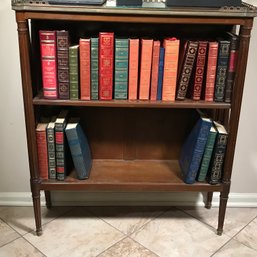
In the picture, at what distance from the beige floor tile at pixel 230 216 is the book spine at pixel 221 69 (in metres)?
0.64

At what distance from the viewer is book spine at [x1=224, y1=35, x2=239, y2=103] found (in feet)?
4.42

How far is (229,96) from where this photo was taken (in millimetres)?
1413

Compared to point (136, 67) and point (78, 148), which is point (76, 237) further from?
point (136, 67)

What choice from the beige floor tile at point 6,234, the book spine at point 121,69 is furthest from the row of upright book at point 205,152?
the beige floor tile at point 6,234

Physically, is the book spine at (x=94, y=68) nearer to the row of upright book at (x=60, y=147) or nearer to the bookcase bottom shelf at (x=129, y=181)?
the row of upright book at (x=60, y=147)

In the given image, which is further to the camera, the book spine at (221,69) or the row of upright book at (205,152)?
the row of upright book at (205,152)

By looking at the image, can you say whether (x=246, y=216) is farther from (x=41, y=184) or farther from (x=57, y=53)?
(x=57, y=53)

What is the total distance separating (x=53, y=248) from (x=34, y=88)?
665mm

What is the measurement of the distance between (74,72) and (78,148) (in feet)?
1.02

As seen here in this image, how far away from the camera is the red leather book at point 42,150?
1474 millimetres

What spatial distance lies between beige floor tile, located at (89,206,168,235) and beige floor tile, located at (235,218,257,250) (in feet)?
1.22

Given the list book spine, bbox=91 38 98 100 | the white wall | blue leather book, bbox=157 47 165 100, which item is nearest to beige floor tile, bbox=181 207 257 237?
the white wall

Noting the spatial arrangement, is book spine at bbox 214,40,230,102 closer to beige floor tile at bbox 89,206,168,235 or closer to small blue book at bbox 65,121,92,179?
small blue book at bbox 65,121,92,179

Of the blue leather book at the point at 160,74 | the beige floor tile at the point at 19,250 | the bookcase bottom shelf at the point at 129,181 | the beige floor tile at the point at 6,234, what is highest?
the blue leather book at the point at 160,74
